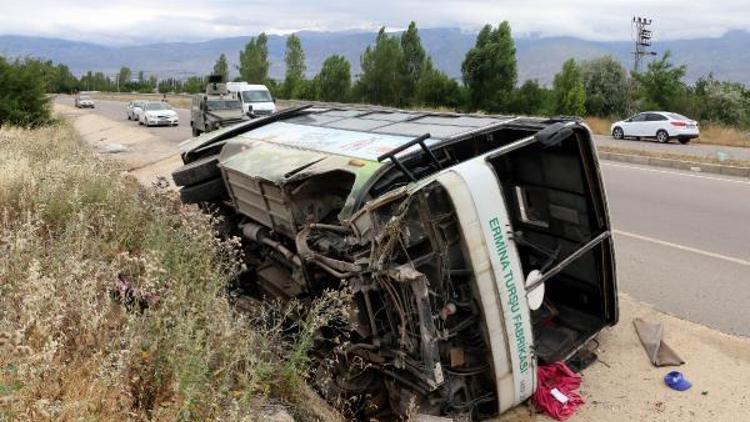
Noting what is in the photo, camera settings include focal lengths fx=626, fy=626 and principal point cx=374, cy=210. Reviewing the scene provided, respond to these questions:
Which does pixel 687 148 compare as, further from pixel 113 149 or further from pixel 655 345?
pixel 655 345

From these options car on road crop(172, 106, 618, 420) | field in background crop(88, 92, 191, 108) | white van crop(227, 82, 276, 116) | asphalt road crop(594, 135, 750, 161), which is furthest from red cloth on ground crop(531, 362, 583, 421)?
field in background crop(88, 92, 191, 108)

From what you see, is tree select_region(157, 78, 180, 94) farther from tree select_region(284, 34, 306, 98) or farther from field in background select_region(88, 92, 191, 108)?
tree select_region(284, 34, 306, 98)

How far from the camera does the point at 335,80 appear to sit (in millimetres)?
50906

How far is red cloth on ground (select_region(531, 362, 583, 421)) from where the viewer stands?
4.16m

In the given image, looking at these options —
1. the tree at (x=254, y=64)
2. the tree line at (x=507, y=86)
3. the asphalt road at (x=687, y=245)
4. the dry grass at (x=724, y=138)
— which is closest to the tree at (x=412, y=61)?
the tree line at (x=507, y=86)

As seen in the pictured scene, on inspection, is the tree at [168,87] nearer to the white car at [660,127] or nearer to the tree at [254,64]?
the tree at [254,64]

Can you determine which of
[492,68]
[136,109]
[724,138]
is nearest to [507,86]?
[492,68]

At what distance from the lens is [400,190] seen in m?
3.69

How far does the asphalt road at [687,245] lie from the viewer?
19.1 feet

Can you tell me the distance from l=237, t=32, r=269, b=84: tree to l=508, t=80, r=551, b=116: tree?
117 feet

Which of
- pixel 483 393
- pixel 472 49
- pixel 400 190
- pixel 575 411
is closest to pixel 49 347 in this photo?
pixel 400 190

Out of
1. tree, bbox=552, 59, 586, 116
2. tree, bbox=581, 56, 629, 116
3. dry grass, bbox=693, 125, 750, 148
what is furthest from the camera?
tree, bbox=581, 56, 629, 116

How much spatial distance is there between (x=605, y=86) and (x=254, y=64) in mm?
38219

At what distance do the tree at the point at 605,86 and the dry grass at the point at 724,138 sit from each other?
48.4ft
